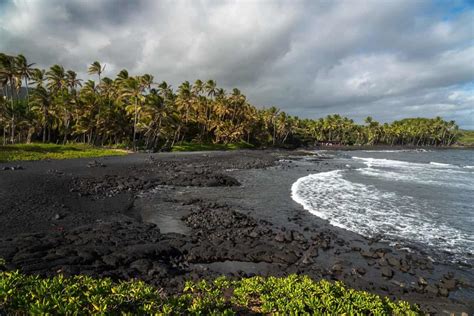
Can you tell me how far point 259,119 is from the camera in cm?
9825

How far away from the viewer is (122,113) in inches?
2687

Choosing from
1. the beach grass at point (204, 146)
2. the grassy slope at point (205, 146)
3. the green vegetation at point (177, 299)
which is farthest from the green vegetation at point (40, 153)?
the green vegetation at point (177, 299)

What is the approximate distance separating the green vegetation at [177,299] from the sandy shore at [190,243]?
2714 millimetres

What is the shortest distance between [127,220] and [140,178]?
539 inches

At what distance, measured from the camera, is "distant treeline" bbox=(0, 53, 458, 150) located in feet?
186

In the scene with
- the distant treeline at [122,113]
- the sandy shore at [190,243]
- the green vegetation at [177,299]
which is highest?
the distant treeline at [122,113]

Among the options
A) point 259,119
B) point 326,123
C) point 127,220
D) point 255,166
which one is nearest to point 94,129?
point 255,166

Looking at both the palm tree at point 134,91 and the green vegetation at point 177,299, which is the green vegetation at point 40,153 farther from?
the green vegetation at point 177,299

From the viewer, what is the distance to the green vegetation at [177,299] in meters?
4.92

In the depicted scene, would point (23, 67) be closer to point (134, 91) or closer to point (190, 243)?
point (134, 91)

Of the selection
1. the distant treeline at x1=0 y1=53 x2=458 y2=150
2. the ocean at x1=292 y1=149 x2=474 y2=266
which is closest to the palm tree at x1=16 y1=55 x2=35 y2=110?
the distant treeline at x1=0 y1=53 x2=458 y2=150

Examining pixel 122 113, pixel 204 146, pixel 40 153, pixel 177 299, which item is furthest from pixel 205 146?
pixel 177 299

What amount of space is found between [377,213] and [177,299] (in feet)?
58.1

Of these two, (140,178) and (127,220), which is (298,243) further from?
(140,178)
